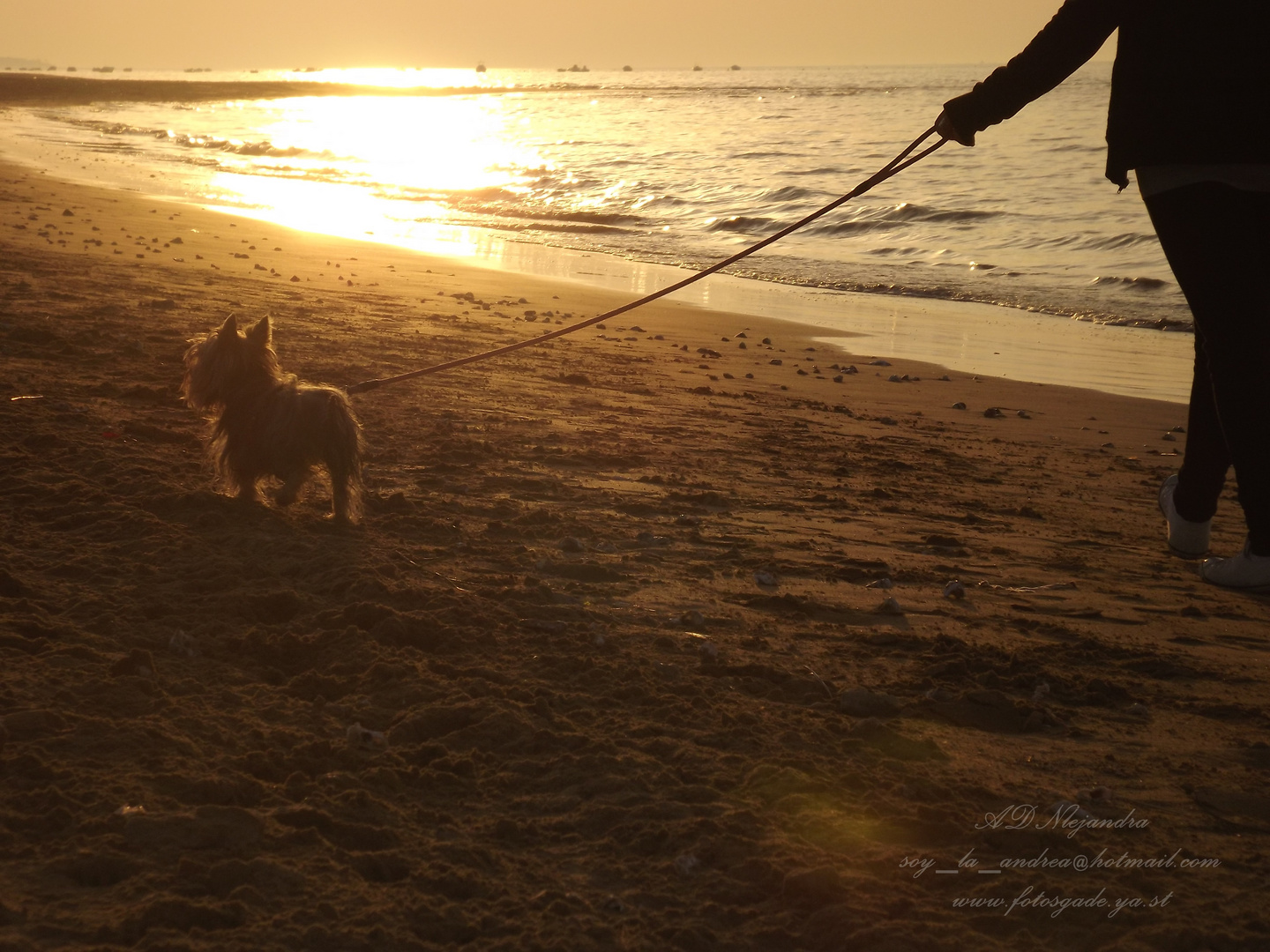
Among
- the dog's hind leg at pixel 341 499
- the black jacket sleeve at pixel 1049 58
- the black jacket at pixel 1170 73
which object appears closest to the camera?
the black jacket at pixel 1170 73

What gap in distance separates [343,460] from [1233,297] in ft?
10.8

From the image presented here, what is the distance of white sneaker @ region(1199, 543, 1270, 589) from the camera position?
4.19m

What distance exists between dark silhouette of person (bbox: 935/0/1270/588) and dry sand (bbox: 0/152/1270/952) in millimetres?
970

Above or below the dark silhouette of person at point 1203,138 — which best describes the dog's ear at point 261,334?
below

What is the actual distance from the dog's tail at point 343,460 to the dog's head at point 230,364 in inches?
14.6

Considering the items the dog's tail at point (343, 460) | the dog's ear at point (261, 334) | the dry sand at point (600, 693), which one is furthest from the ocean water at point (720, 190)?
the dog's ear at point (261, 334)

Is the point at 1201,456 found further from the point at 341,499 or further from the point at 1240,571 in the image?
the point at 341,499

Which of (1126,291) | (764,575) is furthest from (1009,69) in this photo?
(1126,291)

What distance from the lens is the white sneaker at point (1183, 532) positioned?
15.1ft

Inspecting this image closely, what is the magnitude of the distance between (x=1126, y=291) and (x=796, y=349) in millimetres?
6343

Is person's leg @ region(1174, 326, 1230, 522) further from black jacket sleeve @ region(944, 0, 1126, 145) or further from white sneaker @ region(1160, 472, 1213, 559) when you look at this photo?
black jacket sleeve @ region(944, 0, 1126, 145)

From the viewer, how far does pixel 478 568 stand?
167 inches

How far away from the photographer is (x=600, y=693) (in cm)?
330

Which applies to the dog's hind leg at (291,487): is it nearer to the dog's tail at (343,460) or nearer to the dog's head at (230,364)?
the dog's tail at (343,460)
